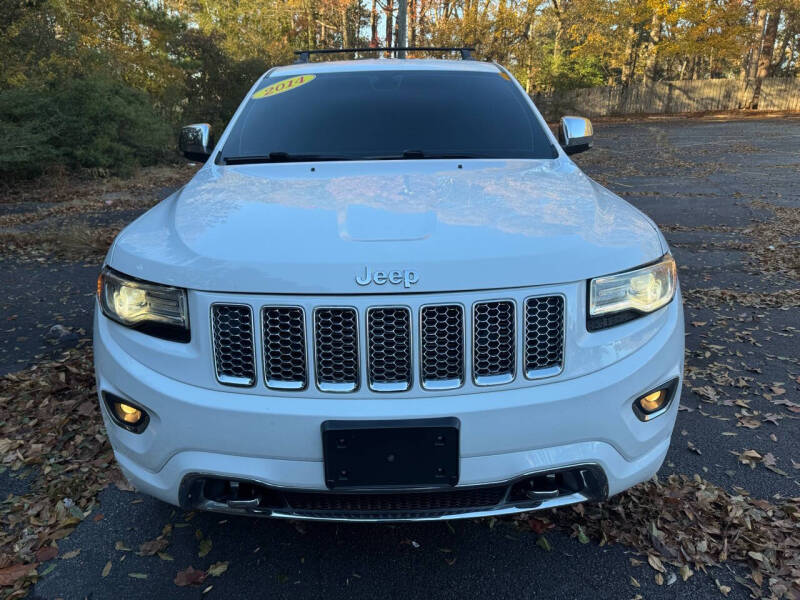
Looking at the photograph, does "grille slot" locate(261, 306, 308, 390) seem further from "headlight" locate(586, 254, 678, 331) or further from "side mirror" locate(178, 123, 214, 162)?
"side mirror" locate(178, 123, 214, 162)

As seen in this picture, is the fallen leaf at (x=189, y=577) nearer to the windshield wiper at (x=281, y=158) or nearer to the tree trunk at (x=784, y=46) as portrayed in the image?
the windshield wiper at (x=281, y=158)

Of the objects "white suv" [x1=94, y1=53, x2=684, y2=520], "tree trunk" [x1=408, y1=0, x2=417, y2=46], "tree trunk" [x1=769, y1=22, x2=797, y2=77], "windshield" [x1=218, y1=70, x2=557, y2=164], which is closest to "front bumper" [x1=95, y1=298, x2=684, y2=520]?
"white suv" [x1=94, y1=53, x2=684, y2=520]

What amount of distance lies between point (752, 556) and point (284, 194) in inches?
87.5

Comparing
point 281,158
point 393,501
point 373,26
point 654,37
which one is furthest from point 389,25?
point 393,501

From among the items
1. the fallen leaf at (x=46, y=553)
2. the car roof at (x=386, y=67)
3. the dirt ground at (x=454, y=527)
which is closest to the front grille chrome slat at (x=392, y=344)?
the dirt ground at (x=454, y=527)

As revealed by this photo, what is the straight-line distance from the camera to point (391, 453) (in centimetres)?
178

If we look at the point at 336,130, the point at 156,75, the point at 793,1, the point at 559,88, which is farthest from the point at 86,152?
the point at 793,1

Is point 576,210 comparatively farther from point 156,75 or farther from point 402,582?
point 156,75

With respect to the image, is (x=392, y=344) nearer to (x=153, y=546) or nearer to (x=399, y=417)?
(x=399, y=417)

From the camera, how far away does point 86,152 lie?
44.2 ft

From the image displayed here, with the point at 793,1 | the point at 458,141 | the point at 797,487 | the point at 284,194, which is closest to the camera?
the point at 284,194

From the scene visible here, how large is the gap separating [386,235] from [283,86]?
2.14 m

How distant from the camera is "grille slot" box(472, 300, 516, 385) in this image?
1792 mm

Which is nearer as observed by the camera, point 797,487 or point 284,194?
point 284,194
